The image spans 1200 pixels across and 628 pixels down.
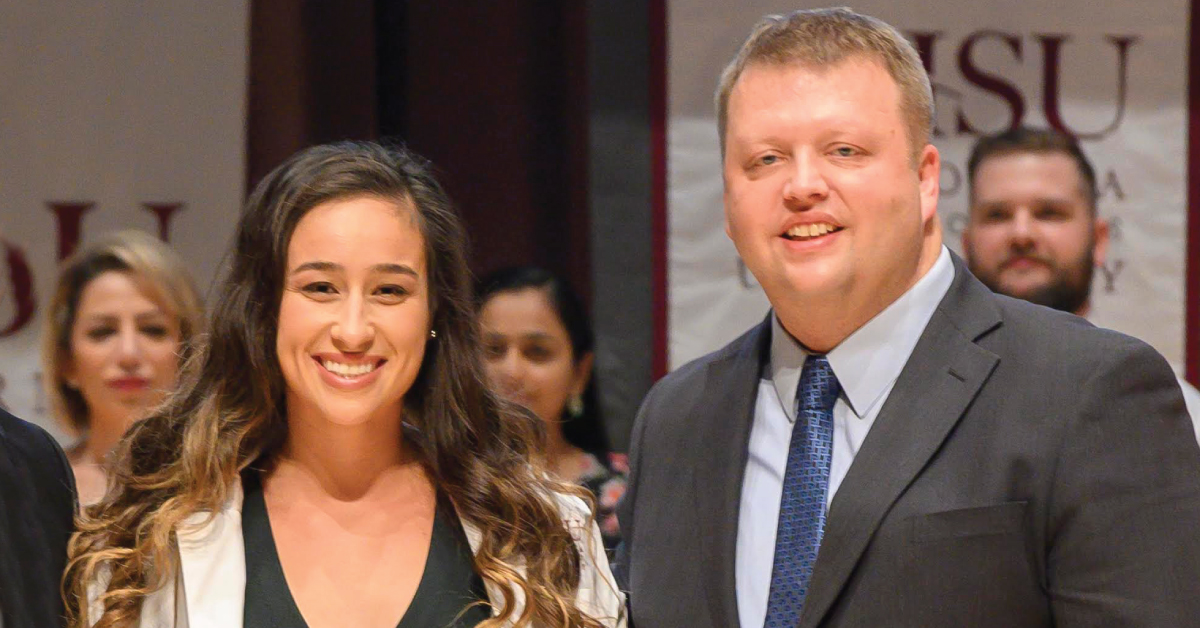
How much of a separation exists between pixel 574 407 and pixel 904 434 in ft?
6.04

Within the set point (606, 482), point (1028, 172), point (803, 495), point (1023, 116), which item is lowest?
point (606, 482)

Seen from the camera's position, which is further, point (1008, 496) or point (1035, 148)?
point (1035, 148)

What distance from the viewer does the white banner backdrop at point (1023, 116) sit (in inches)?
152

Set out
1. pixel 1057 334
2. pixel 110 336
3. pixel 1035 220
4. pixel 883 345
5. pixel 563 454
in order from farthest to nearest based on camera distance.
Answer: pixel 563 454 → pixel 1035 220 → pixel 110 336 → pixel 883 345 → pixel 1057 334

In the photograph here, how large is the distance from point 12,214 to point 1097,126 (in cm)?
269

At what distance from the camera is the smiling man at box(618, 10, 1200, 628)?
1.86 m

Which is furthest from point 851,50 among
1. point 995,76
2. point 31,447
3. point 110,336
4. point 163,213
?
point 163,213

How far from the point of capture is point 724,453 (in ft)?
7.22

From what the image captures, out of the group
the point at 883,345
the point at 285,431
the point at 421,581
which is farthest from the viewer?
the point at 285,431

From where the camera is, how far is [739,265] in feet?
12.8

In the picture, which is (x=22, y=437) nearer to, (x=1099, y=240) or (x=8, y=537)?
(x=8, y=537)

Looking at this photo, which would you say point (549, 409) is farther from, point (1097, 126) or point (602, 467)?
point (1097, 126)

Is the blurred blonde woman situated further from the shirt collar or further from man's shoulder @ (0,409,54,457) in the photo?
the shirt collar

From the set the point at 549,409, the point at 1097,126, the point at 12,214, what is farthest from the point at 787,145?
the point at 12,214
